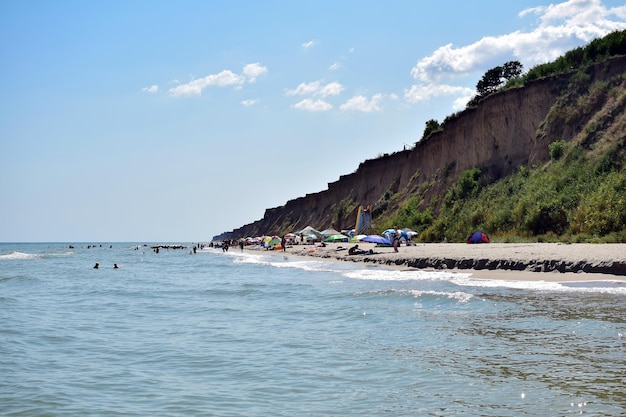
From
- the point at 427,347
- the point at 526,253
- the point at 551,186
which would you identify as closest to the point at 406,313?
the point at 427,347

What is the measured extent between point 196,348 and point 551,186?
99.0ft

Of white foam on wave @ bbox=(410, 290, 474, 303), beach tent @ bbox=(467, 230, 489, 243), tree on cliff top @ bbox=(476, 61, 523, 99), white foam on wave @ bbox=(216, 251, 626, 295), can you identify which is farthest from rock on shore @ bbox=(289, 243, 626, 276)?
tree on cliff top @ bbox=(476, 61, 523, 99)

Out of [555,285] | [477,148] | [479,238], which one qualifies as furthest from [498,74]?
Result: [555,285]

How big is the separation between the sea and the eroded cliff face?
2897 cm

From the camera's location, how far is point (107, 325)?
13.2 m

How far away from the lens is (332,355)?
30.6 ft

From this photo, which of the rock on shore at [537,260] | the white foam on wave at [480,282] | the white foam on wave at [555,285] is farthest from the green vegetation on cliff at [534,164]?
the white foam on wave at [555,285]

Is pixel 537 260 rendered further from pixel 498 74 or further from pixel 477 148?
pixel 498 74

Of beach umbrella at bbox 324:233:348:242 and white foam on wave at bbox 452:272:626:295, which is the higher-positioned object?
beach umbrella at bbox 324:233:348:242

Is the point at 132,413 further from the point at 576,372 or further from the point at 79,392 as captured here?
the point at 576,372

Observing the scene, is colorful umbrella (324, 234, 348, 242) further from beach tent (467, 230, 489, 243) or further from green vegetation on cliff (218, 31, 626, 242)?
beach tent (467, 230, 489, 243)

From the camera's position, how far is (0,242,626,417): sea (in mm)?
6664

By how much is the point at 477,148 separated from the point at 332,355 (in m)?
42.3

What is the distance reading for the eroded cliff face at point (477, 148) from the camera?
1690 inches
